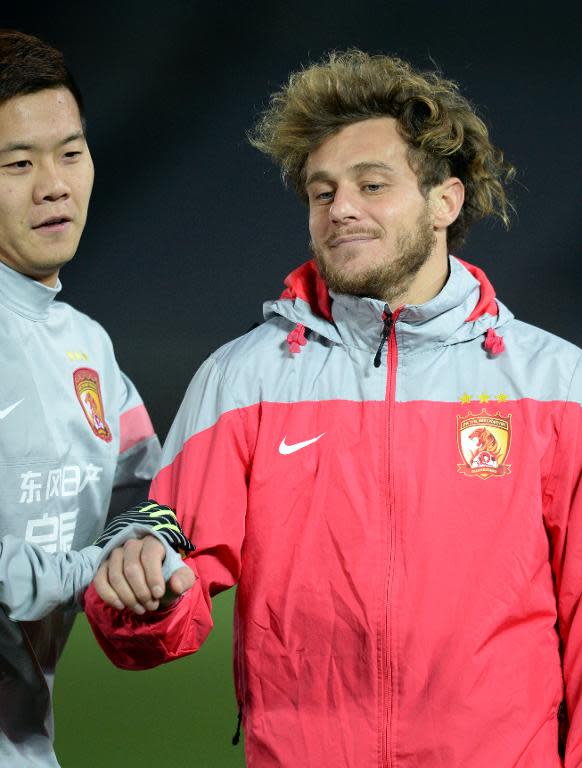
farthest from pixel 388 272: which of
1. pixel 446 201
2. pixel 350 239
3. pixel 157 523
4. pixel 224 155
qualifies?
pixel 224 155

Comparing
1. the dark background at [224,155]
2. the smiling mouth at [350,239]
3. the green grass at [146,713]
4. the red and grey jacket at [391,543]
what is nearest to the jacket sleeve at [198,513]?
the red and grey jacket at [391,543]

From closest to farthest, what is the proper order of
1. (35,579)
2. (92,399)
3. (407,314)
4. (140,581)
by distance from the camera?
(140,581)
(35,579)
(407,314)
(92,399)

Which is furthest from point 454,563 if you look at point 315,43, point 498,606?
point 315,43

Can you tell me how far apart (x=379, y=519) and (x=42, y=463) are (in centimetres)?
50

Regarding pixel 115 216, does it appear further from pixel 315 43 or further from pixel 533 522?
pixel 533 522

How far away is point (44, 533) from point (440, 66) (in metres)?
1.72

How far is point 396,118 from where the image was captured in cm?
Result: 168

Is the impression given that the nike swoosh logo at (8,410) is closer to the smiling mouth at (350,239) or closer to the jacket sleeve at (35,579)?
the jacket sleeve at (35,579)

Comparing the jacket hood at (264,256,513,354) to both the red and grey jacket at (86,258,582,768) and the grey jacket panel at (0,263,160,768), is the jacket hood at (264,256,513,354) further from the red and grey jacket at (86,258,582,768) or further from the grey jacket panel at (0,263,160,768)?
the grey jacket panel at (0,263,160,768)

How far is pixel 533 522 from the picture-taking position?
1447 millimetres

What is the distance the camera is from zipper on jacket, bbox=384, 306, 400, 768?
140 centimetres

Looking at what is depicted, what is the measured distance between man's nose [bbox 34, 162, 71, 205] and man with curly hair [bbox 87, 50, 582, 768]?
35 cm

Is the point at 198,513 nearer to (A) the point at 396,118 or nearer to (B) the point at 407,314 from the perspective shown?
(B) the point at 407,314

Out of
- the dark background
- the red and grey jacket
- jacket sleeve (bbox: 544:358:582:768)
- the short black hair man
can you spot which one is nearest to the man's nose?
the short black hair man
